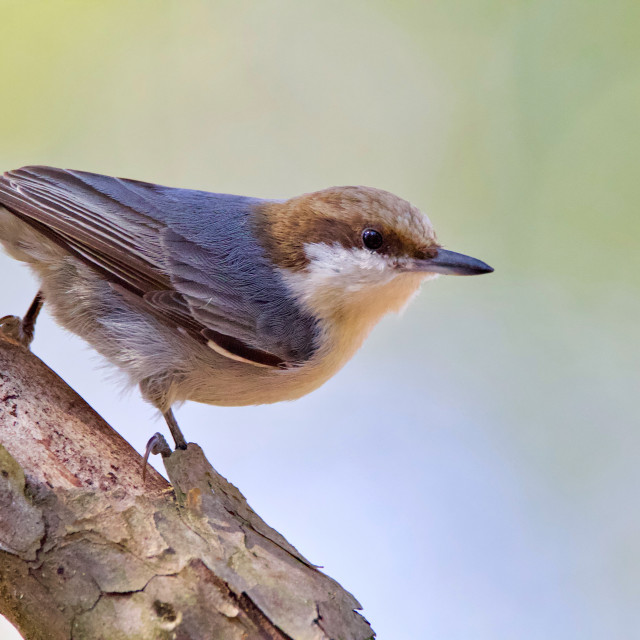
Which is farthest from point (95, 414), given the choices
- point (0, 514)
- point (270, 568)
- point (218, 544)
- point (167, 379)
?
point (270, 568)

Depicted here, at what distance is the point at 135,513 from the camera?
1462mm

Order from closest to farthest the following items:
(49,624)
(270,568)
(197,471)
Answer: (49,624) → (270,568) → (197,471)

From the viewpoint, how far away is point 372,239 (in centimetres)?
194

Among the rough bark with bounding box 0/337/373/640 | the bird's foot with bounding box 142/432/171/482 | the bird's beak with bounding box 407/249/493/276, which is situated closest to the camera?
the rough bark with bounding box 0/337/373/640

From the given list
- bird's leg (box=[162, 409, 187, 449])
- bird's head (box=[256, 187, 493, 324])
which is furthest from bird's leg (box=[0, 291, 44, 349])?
bird's head (box=[256, 187, 493, 324])

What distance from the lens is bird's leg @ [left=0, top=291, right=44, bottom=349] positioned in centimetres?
193

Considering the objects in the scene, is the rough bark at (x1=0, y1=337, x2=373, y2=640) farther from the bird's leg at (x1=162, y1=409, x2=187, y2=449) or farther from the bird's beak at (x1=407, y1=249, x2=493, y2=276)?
the bird's beak at (x1=407, y1=249, x2=493, y2=276)

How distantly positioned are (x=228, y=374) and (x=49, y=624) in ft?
2.53

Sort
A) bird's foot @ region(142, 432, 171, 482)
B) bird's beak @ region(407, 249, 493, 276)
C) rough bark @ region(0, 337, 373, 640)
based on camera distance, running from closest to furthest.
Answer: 1. rough bark @ region(0, 337, 373, 640)
2. bird's foot @ region(142, 432, 171, 482)
3. bird's beak @ region(407, 249, 493, 276)

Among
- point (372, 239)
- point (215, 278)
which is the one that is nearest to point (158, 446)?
point (215, 278)

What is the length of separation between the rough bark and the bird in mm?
364

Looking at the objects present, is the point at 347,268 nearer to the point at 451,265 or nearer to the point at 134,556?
the point at 451,265

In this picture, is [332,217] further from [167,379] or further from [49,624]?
→ [49,624]

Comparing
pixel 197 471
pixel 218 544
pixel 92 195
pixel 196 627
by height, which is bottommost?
pixel 196 627
